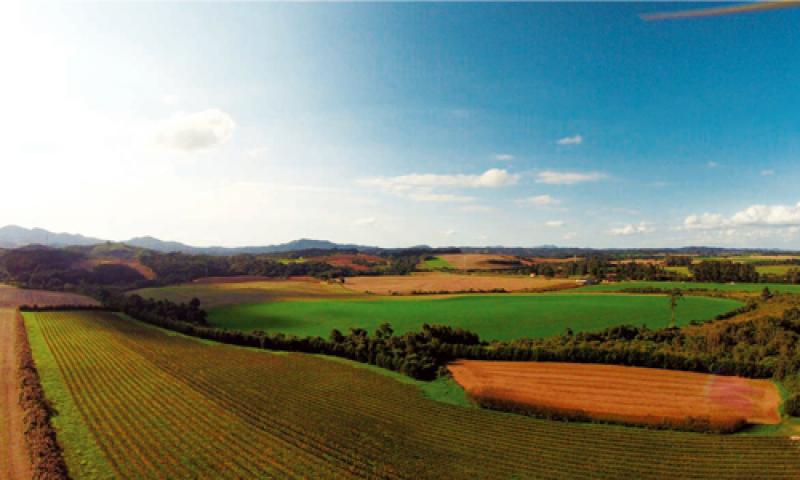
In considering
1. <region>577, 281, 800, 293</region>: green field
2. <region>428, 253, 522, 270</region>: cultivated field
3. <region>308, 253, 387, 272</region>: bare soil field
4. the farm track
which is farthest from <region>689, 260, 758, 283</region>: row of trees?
the farm track

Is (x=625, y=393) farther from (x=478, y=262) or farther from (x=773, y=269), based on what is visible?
(x=773, y=269)

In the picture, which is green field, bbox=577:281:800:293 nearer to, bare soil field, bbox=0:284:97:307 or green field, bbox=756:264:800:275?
green field, bbox=756:264:800:275

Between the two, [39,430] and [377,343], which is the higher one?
[377,343]

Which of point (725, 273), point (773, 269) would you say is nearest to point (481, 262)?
point (725, 273)

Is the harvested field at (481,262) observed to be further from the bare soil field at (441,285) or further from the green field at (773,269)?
the green field at (773,269)

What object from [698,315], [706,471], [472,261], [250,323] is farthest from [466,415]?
[472,261]

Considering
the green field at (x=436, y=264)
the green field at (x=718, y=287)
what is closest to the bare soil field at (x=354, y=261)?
the green field at (x=436, y=264)
